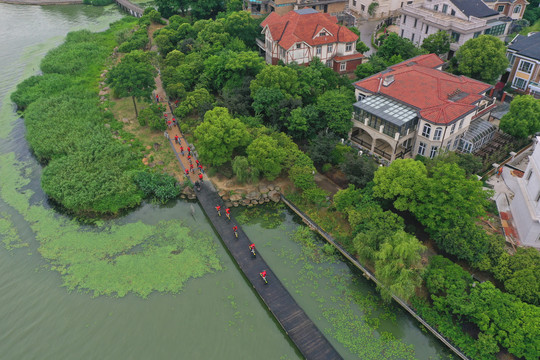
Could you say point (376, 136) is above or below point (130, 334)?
above

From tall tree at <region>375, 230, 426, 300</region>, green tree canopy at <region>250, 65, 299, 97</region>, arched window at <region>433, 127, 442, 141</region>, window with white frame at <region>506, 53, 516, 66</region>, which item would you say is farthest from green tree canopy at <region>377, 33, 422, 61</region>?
tall tree at <region>375, 230, 426, 300</region>

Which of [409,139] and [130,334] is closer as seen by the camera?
[130,334]

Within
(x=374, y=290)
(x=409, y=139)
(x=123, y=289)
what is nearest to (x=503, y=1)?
(x=409, y=139)

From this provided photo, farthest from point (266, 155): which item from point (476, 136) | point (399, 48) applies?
point (399, 48)

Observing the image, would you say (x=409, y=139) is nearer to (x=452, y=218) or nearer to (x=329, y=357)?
(x=452, y=218)

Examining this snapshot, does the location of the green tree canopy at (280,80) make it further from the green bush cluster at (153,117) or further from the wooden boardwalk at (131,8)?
the wooden boardwalk at (131,8)

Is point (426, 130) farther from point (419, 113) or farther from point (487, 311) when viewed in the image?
point (487, 311)
